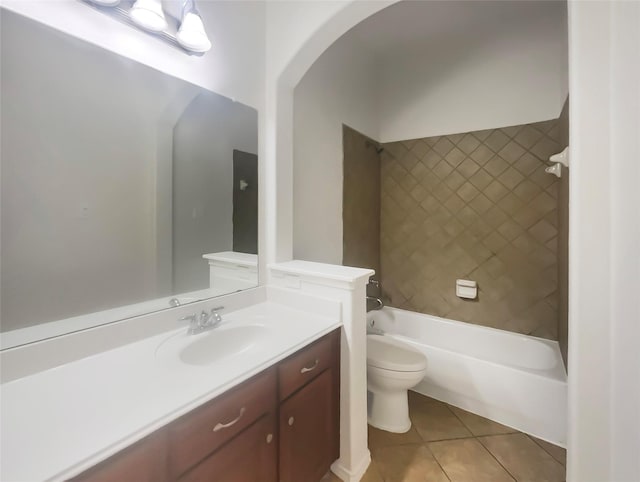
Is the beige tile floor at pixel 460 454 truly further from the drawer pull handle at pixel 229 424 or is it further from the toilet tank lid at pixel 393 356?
the drawer pull handle at pixel 229 424

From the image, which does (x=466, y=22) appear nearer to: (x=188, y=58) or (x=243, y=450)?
(x=188, y=58)

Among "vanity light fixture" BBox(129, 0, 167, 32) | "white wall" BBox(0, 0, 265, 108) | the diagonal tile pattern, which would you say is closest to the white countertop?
"white wall" BBox(0, 0, 265, 108)

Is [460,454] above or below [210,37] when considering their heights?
below

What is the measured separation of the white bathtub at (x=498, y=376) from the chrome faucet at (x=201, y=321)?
1466 millimetres

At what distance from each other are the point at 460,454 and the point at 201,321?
1.66 m

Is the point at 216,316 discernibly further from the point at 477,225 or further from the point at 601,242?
the point at 477,225

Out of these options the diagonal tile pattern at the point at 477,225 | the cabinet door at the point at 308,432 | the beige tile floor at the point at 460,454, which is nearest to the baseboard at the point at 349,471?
the beige tile floor at the point at 460,454

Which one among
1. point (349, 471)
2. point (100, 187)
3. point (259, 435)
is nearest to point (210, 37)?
point (100, 187)

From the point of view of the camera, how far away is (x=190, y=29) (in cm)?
118

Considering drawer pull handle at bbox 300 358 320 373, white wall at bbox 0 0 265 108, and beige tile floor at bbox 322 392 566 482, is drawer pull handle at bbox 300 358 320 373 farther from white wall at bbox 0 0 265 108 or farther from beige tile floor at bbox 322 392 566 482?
white wall at bbox 0 0 265 108

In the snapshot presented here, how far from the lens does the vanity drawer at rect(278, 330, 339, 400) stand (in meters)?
1.08

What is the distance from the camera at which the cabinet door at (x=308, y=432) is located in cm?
110

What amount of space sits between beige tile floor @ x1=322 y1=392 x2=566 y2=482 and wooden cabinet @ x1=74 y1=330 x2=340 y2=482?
410mm

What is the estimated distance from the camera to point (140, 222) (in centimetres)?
116
